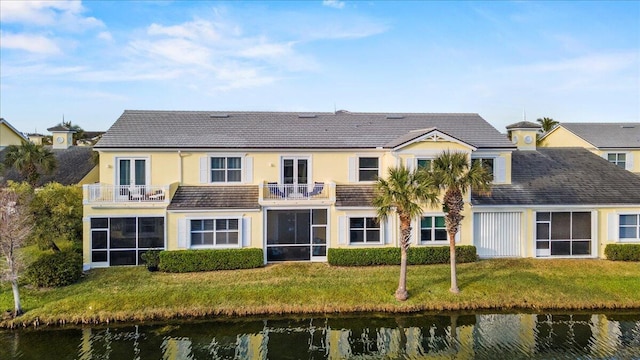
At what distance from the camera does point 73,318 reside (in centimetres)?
1761

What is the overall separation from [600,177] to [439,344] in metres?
18.1

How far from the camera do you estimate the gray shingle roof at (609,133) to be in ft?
120

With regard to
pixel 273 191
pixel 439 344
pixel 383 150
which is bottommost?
pixel 439 344

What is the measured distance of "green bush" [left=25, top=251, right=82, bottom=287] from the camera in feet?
65.4

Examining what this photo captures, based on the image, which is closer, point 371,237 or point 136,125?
point 371,237

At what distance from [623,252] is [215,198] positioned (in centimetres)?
2248

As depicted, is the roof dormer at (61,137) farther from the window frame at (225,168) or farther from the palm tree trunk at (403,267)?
the palm tree trunk at (403,267)

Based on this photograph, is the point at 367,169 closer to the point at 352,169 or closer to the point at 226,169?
the point at 352,169

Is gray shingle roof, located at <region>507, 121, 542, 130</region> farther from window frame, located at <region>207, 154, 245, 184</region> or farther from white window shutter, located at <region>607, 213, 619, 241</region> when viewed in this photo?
window frame, located at <region>207, 154, 245, 184</region>

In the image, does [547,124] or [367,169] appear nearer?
[367,169]

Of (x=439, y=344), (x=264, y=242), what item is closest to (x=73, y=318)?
(x=264, y=242)

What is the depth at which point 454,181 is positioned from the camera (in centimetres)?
1939

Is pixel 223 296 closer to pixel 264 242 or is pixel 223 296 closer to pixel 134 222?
pixel 264 242

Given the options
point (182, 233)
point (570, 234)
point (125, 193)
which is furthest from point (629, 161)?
point (125, 193)
